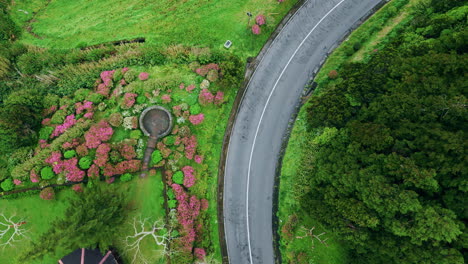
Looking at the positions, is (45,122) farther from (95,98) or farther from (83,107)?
(95,98)

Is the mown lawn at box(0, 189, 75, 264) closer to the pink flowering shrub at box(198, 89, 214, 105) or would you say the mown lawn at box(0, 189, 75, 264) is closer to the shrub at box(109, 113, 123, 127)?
the shrub at box(109, 113, 123, 127)

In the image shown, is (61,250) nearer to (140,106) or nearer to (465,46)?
(140,106)

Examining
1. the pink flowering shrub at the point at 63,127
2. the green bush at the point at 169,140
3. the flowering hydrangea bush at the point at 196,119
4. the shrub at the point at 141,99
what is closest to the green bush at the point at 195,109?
the flowering hydrangea bush at the point at 196,119

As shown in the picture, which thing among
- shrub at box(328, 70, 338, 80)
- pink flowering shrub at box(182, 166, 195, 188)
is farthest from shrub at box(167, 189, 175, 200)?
shrub at box(328, 70, 338, 80)

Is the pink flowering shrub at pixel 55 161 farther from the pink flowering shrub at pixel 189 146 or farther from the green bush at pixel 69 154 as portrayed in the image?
the pink flowering shrub at pixel 189 146

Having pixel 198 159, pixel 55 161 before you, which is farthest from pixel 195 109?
pixel 55 161

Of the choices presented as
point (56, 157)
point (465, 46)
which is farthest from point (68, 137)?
point (465, 46)

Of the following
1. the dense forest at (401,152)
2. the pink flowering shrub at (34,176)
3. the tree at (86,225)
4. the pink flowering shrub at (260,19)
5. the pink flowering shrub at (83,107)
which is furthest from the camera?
the pink flowering shrub at (260,19)
